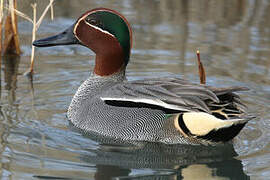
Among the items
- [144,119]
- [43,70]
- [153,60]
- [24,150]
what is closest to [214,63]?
[153,60]

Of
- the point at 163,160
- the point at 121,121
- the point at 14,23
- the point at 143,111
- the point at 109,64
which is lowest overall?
the point at 163,160

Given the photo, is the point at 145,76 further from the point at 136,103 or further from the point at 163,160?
the point at 163,160

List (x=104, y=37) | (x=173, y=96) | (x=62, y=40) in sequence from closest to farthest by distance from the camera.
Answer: (x=173, y=96)
(x=104, y=37)
(x=62, y=40)

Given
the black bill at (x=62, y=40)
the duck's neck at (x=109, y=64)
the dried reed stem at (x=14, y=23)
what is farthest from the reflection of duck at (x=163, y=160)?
the dried reed stem at (x=14, y=23)

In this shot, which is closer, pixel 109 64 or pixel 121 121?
pixel 121 121

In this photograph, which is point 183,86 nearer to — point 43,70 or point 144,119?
point 144,119

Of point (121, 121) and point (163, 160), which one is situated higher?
point (121, 121)

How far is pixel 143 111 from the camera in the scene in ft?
19.9

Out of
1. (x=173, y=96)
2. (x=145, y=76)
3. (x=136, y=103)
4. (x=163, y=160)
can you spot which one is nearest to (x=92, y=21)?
(x=136, y=103)

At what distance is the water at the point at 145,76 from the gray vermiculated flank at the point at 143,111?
12cm

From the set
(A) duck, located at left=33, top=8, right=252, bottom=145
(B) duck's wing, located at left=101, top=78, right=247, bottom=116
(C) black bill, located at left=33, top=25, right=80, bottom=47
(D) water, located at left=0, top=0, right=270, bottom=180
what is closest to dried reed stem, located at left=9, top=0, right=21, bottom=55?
(D) water, located at left=0, top=0, right=270, bottom=180

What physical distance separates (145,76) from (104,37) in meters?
1.51

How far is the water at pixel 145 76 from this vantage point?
213 inches

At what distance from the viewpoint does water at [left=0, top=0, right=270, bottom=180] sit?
5.40 metres
